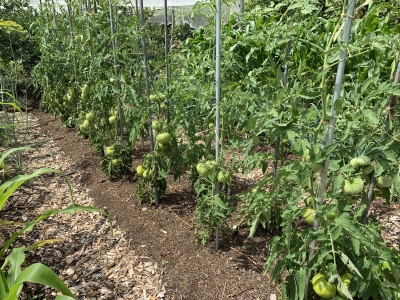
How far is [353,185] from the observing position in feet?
4.91

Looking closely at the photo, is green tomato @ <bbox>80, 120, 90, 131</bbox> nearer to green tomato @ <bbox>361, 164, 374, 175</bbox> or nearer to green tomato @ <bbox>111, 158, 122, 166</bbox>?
green tomato @ <bbox>111, 158, 122, 166</bbox>

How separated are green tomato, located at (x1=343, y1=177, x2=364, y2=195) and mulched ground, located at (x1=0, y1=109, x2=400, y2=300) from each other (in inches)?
40.8

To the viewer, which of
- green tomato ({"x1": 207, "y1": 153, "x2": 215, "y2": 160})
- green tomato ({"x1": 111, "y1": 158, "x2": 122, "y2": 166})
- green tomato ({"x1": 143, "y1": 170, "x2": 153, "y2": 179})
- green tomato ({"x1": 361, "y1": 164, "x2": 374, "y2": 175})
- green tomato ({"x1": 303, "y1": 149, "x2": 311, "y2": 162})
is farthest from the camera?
green tomato ({"x1": 111, "y1": 158, "x2": 122, "y2": 166})

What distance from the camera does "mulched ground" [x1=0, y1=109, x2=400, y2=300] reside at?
229 cm

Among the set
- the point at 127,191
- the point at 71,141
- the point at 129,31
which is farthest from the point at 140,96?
the point at 71,141

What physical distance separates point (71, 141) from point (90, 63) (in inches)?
61.4

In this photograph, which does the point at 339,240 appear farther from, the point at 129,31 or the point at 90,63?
the point at 90,63

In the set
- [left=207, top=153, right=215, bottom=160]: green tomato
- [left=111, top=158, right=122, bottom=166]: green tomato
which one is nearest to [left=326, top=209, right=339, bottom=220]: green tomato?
[left=207, top=153, right=215, bottom=160]: green tomato

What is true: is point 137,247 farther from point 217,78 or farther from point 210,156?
point 217,78

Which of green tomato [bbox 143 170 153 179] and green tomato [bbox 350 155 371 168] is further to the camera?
green tomato [bbox 143 170 153 179]

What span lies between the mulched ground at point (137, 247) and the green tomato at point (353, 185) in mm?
1036

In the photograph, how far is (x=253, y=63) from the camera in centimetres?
462

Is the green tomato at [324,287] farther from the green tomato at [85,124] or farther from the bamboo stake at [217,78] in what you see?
the green tomato at [85,124]

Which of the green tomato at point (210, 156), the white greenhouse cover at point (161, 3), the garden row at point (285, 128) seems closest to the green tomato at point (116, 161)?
the garden row at point (285, 128)
